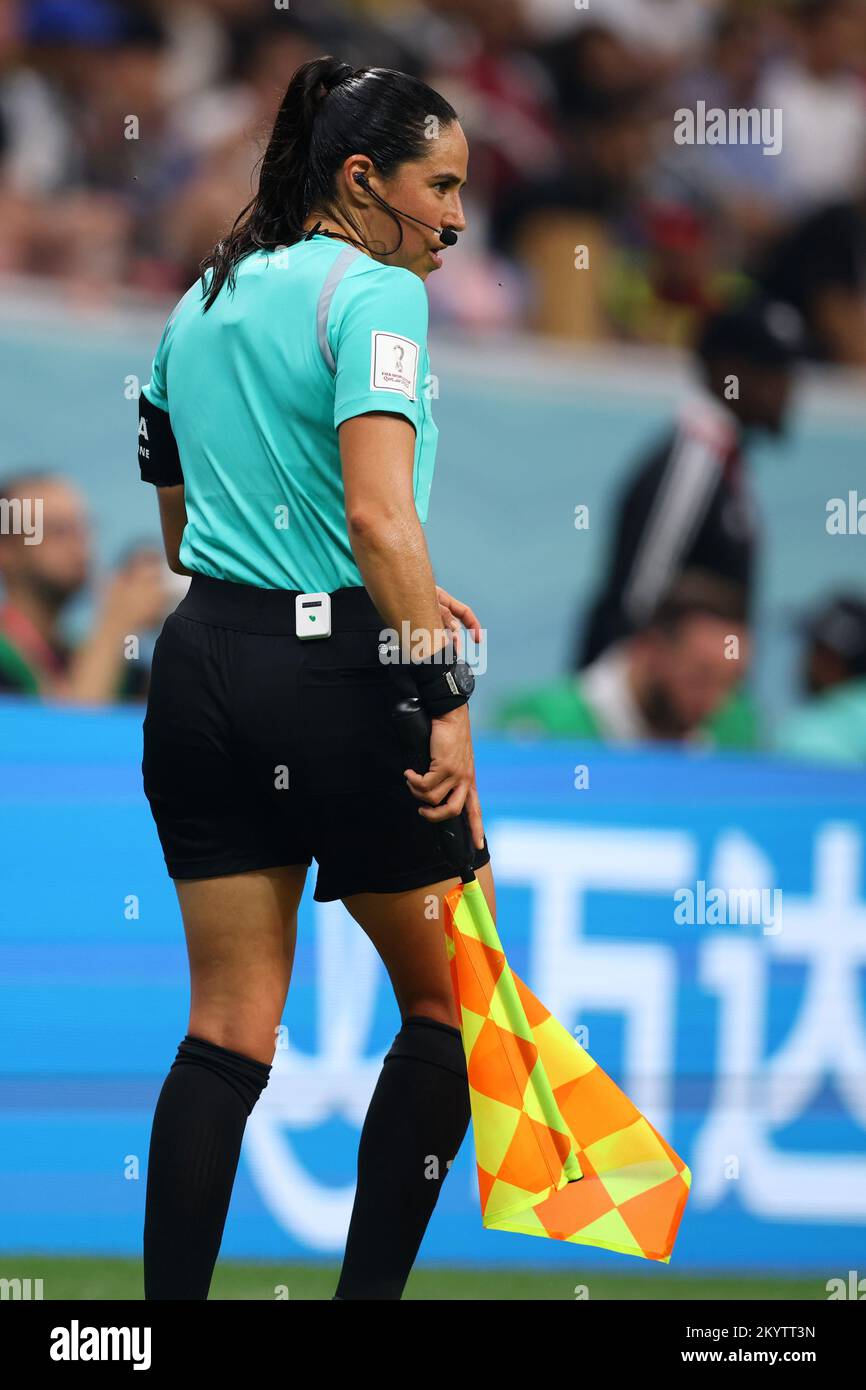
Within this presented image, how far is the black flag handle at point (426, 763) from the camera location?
2418 millimetres

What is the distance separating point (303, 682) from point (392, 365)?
1.33 ft

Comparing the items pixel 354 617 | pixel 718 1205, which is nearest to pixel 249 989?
pixel 354 617

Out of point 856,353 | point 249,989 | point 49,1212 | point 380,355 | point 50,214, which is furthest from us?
point 856,353

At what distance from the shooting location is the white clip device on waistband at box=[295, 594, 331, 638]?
8.05 ft

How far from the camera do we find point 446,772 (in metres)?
2.42

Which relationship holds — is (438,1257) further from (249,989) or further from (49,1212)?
(249,989)

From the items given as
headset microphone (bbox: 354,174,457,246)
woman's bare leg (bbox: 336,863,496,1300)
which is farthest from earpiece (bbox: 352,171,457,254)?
woman's bare leg (bbox: 336,863,496,1300)

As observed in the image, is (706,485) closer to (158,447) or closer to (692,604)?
(692,604)

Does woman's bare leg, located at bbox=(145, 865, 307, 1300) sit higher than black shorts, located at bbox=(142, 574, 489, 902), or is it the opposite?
black shorts, located at bbox=(142, 574, 489, 902)

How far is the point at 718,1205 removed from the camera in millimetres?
4070

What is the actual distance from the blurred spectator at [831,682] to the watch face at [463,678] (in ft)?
10.4

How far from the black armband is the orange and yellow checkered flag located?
28.5 inches

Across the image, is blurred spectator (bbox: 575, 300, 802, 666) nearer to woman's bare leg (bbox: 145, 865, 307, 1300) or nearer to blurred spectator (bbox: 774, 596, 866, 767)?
blurred spectator (bbox: 774, 596, 866, 767)
